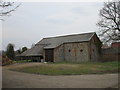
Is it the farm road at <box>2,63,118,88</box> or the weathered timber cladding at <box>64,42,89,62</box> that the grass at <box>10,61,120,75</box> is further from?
the weathered timber cladding at <box>64,42,89,62</box>

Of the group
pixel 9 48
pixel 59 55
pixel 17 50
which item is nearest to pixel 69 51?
pixel 59 55

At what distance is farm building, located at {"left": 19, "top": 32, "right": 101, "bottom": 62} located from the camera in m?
40.6

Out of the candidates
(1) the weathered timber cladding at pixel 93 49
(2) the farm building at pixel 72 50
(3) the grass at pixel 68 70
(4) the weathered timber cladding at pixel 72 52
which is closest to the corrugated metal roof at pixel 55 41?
(2) the farm building at pixel 72 50

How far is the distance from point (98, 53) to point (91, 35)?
573 cm

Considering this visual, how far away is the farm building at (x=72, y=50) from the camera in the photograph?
40.6 metres

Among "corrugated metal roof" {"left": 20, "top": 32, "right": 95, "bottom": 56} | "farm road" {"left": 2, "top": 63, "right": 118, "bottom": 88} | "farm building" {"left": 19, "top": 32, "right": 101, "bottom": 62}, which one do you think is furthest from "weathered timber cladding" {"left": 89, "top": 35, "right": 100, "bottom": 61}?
"farm road" {"left": 2, "top": 63, "right": 118, "bottom": 88}

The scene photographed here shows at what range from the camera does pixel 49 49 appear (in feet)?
141

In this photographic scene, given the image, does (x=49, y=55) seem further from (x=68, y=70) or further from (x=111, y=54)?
(x=68, y=70)

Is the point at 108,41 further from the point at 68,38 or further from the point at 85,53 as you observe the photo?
the point at 68,38

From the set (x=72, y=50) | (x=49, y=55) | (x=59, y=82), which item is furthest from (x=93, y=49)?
(x=59, y=82)

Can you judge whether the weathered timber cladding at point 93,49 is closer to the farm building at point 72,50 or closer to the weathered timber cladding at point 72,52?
the farm building at point 72,50

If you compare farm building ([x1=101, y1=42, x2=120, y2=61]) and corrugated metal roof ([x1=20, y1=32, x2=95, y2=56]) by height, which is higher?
corrugated metal roof ([x1=20, y1=32, x2=95, y2=56])

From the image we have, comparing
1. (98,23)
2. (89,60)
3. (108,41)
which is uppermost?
(98,23)

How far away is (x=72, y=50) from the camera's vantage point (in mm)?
42688
